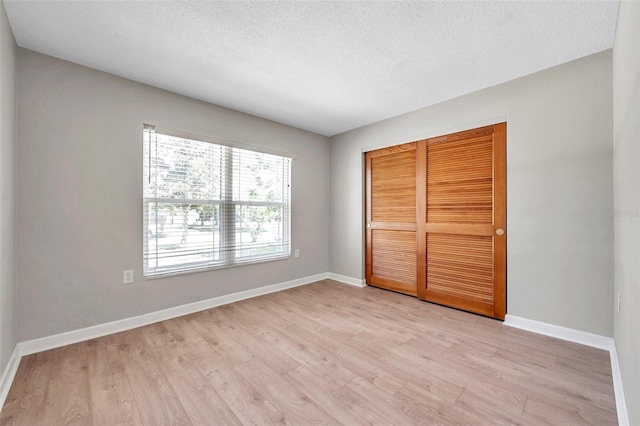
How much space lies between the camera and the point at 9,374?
175cm

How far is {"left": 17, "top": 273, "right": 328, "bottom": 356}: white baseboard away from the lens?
6.98ft

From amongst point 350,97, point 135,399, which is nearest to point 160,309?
point 135,399

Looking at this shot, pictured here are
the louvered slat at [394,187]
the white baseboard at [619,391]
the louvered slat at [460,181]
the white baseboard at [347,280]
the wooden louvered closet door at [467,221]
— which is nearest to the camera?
the white baseboard at [619,391]

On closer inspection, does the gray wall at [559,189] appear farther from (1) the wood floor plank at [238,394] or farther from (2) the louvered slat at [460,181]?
(1) the wood floor plank at [238,394]

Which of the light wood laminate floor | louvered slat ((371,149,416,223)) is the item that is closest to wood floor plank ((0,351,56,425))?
the light wood laminate floor

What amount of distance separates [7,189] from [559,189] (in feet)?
13.8

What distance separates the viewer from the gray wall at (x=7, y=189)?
5.45ft

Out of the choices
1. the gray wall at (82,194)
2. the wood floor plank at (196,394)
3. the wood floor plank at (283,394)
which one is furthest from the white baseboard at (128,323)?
the wood floor plank at (283,394)

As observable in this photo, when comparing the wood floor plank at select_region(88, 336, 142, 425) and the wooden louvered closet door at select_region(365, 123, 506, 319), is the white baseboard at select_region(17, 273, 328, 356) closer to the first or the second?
the wood floor plank at select_region(88, 336, 142, 425)

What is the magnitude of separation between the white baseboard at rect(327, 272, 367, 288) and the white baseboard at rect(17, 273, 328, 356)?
1025mm

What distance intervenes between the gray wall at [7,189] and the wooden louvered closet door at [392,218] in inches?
140

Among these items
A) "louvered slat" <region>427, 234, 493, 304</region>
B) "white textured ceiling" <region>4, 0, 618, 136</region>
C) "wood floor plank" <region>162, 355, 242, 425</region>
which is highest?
"white textured ceiling" <region>4, 0, 618, 136</region>

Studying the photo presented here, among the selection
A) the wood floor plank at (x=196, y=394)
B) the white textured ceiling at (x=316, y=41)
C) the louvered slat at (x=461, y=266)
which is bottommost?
the wood floor plank at (x=196, y=394)

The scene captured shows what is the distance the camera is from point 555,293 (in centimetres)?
236
